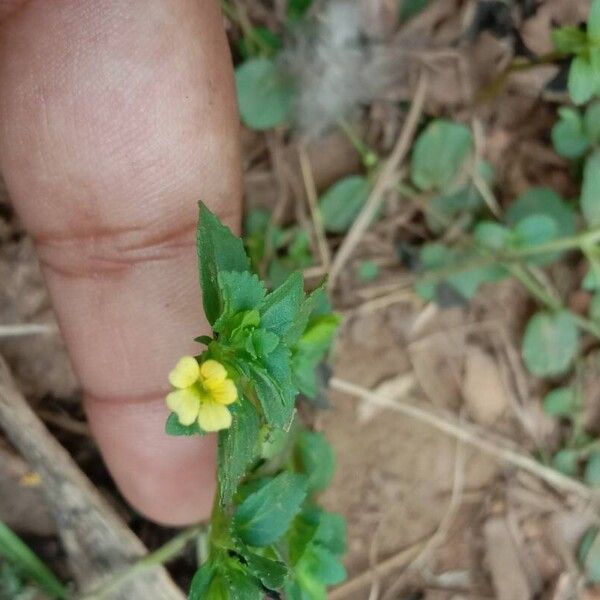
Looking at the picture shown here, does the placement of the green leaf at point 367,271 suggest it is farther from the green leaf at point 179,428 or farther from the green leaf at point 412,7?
the green leaf at point 179,428

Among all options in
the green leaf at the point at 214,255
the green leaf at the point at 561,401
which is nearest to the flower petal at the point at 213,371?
the green leaf at the point at 214,255

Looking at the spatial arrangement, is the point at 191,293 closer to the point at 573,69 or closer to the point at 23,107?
the point at 23,107

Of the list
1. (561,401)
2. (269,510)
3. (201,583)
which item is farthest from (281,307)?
(561,401)

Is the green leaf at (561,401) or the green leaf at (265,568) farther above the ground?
the green leaf at (265,568)

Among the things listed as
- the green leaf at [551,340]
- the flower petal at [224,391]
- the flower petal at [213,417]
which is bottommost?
the green leaf at [551,340]

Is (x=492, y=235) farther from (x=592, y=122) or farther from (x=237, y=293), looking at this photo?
(x=237, y=293)

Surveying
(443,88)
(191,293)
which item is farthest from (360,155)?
(191,293)
